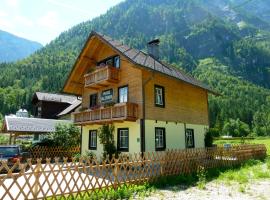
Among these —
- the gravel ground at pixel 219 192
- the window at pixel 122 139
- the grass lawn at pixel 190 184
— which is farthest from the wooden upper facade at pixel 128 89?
the gravel ground at pixel 219 192

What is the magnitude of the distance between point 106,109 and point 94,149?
553 centimetres

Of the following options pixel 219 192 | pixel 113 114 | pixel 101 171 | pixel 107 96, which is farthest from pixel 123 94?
pixel 219 192

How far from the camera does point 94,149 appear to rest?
2523 cm

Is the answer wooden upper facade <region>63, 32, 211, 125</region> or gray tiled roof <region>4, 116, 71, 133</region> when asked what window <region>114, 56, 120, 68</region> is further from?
gray tiled roof <region>4, 116, 71, 133</region>

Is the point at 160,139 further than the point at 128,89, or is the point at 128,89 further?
the point at 128,89

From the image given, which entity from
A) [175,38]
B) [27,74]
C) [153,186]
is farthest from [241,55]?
[153,186]

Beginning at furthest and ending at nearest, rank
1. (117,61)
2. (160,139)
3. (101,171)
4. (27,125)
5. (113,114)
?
(27,125), (117,61), (160,139), (113,114), (101,171)

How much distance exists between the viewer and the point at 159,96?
874 inches

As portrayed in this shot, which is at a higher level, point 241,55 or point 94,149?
point 241,55

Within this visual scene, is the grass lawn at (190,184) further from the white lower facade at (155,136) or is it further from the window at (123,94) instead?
the window at (123,94)

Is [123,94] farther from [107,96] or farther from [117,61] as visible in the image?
[117,61]

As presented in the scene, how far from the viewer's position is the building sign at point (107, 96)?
23970 millimetres

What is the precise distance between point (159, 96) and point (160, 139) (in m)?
3.46

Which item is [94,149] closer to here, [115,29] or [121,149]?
[121,149]
